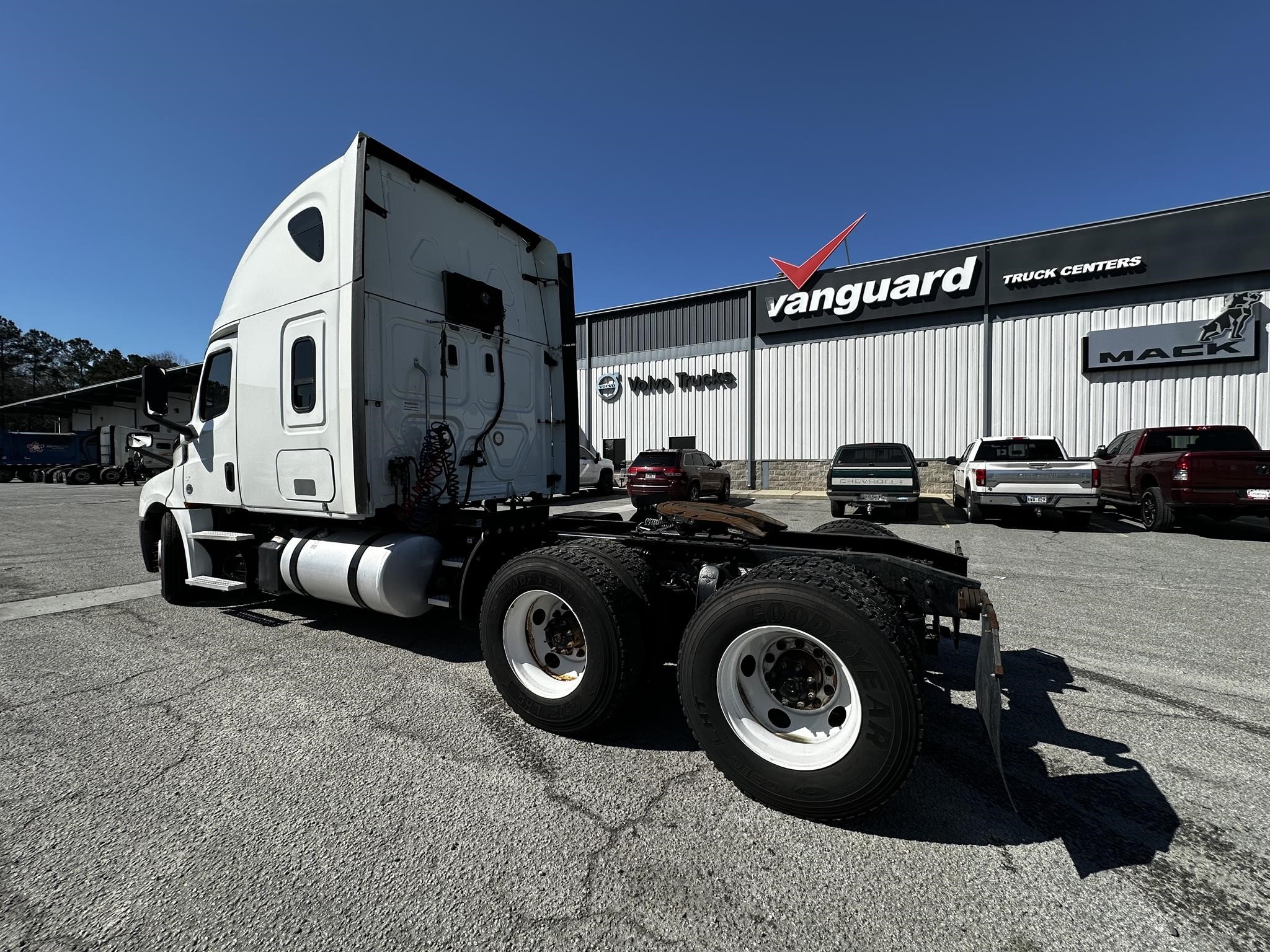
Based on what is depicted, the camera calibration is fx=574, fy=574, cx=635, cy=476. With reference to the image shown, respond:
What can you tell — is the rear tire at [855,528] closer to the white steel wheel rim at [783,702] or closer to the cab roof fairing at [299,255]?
the white steel wheel rim at [783,702]

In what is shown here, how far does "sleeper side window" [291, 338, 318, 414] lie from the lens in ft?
14.1

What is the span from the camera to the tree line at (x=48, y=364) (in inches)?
2628

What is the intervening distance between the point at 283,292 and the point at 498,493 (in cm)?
230

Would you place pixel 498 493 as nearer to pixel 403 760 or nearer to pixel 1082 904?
pixel 403 760

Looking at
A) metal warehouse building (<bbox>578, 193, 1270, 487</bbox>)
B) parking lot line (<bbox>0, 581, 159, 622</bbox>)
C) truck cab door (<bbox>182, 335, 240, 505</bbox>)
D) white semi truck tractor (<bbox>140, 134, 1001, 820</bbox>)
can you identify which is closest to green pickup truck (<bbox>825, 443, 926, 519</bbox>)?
metal warehouse building (<bbox>578, 193, 1270, 487</bbox>)

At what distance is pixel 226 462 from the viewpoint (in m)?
5.11

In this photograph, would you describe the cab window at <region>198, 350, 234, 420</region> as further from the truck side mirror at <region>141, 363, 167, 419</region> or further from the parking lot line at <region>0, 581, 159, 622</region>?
the parking lot line at <region>0, 581, 159, 622</region>

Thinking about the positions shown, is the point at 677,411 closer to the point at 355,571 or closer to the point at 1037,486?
the point at 1037,486

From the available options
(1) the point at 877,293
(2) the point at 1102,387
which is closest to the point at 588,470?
(1) the point at 877,293

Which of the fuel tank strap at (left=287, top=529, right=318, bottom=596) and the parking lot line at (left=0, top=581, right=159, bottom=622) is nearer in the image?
the fuel tank strap at (left=287, top=529, right=318, bottom=596)

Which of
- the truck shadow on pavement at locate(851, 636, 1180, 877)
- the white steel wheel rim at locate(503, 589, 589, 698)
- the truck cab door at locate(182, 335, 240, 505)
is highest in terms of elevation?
the truck cab door at locate(182, 335, 240, 505)

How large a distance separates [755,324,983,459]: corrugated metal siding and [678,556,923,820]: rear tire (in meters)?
19.1

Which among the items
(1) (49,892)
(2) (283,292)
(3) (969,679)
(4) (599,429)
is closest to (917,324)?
(4) (599,429)

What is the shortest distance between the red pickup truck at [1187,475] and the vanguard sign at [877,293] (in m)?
8.36
